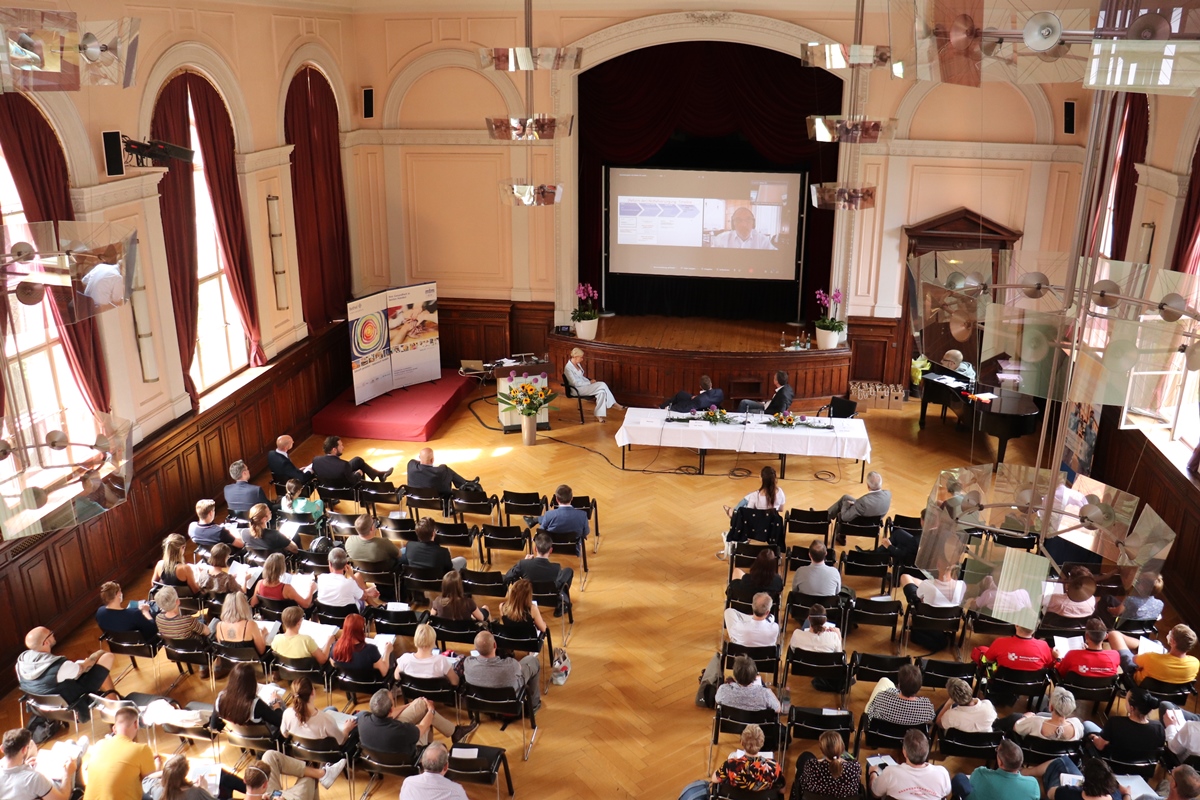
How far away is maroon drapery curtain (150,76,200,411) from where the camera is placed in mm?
9641

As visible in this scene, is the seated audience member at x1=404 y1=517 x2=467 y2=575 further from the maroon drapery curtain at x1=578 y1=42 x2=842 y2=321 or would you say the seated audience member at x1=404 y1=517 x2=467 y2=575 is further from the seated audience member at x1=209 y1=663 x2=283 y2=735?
the maroon drapery curtain at x1=578 y1=42 x2=842 y2=321

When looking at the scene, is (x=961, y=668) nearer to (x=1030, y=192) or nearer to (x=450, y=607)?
→ (x=450, y=607)

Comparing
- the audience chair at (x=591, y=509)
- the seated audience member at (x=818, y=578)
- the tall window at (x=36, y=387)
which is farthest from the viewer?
the audience chair at (x=591, y=509)

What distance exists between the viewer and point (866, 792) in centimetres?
609

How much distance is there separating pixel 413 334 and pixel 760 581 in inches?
298

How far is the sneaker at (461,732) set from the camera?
6887 mm

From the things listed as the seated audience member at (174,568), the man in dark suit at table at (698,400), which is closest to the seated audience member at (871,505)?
the man in dark suit at table at (698,400)

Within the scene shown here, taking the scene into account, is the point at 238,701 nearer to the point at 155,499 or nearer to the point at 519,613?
the point at 519,613

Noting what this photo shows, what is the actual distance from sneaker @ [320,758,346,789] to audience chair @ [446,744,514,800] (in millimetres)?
721

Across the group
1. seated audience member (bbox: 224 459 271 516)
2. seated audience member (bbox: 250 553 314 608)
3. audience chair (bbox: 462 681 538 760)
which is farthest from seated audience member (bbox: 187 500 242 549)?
audience chair (bbox: 462 681 538 760)

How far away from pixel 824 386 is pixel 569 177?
4.86m

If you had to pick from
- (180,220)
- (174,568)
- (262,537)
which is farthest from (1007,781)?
(180,220)

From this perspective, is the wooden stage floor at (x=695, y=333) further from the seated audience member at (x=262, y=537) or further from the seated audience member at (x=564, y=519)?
the seated audience member at (x=262, y=537)

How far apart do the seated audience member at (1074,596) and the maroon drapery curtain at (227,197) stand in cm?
960
